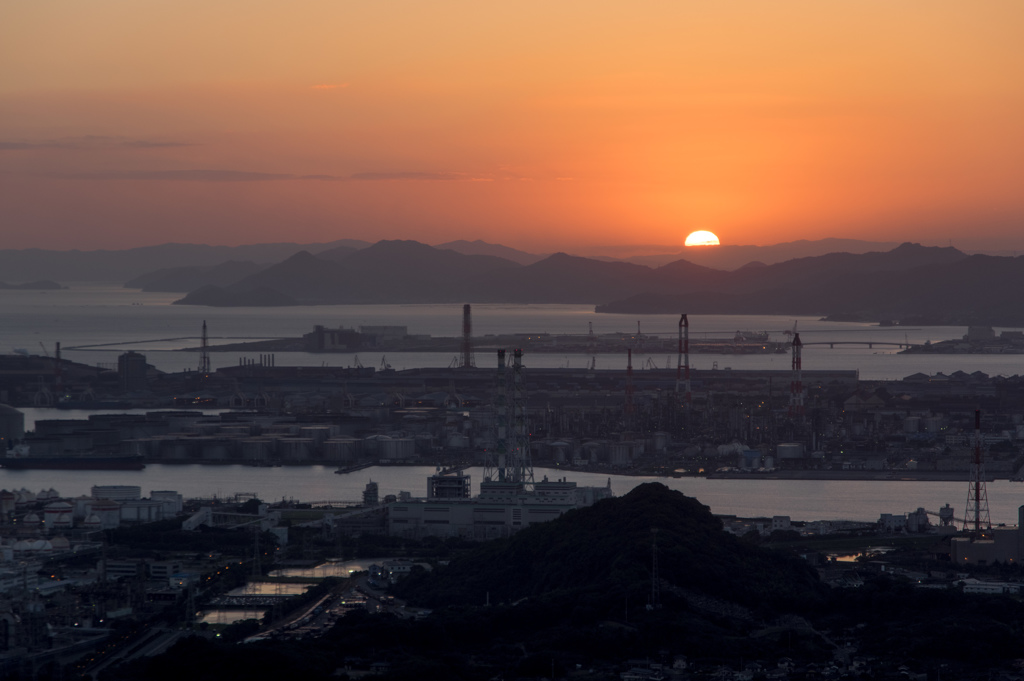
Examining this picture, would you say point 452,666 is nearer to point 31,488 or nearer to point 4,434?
point 31,488

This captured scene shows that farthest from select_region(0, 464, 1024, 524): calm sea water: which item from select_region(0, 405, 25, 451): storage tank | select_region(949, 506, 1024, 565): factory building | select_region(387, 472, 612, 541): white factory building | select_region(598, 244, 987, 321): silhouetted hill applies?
select_region(598, 244, 987, 321): silhouetted hill

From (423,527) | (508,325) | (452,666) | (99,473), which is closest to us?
(452,666)

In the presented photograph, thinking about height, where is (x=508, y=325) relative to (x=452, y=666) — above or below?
above


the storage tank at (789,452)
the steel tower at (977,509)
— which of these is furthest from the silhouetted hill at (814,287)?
the steel tower at (977,509)

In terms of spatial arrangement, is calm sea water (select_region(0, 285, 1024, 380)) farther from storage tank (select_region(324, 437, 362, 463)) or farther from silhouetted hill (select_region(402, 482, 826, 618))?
silhouetted hill (select_region(402, 482, 826, 618))

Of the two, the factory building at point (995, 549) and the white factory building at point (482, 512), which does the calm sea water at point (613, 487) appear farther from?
the factory building at point (995, 549)

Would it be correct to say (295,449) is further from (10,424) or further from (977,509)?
(977,509)

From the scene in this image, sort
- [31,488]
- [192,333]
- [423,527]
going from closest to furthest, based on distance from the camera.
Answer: [423,527], [31,488], [192,333]

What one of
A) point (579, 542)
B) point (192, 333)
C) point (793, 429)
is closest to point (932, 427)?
point (793, 429)
